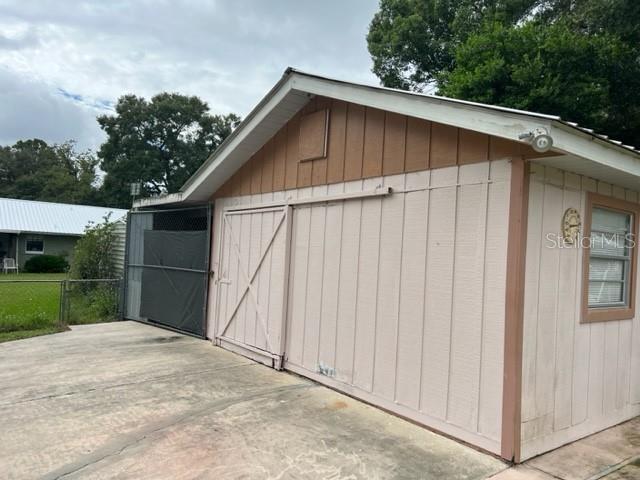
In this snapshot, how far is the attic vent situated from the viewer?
16.8ft

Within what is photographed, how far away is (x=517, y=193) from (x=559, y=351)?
133cm

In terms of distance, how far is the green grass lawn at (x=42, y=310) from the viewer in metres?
7.45

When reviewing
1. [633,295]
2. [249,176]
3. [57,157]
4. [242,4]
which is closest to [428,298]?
[633,295]

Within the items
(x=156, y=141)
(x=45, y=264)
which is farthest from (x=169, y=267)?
(x=156, y=141)

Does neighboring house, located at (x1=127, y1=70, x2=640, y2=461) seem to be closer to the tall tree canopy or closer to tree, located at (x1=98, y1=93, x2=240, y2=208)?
the tall tree canopy

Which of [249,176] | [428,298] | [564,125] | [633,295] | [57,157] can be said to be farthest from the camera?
[57,157]

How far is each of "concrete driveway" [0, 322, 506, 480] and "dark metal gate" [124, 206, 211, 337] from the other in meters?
2.01

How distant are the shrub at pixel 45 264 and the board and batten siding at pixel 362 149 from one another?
1851cm

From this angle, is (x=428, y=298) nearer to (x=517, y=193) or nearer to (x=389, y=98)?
(x=517, y=193)

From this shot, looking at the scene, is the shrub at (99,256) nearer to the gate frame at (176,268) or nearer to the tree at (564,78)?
the gate frame at (176,268)

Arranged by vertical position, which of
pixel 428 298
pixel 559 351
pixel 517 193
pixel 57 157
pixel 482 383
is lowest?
pixel 482 383

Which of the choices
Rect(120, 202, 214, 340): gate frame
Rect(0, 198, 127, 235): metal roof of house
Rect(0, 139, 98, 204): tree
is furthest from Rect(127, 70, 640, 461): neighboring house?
Rect(0, 139, 98, 204): tree

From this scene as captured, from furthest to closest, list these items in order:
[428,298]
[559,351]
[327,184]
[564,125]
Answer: [327,184] → [428,298] → [559,351] → [564,125]

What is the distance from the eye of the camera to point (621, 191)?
4.07 meters
